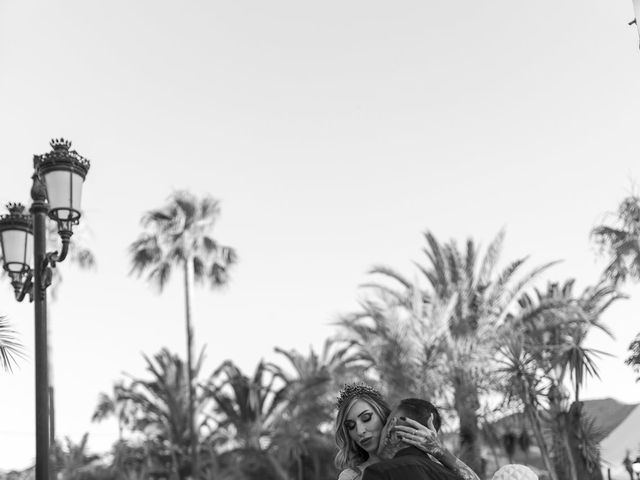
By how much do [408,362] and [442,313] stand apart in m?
1.35

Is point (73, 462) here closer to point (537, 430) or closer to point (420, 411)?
point (537, 430)

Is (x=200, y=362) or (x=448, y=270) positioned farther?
(x=200, y=362)

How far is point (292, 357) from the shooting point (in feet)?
96.6

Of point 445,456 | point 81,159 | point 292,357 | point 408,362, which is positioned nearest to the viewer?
point 445,456

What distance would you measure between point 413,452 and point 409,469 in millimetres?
189

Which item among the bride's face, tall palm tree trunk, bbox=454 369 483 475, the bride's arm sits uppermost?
tall palm tree trunk, bbox=454 369 483 475

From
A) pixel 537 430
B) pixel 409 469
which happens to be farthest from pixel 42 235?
pixel 537 430

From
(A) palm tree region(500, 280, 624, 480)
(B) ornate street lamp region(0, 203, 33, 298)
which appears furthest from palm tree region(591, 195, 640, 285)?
(B) ornate street lamp region(0, 203, 33, 298)

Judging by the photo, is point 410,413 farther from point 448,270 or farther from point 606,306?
point 606,306

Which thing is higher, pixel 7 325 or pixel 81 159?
pixel 81 159

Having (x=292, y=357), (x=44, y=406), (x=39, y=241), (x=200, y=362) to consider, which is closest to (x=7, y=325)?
(x=39, y=241)

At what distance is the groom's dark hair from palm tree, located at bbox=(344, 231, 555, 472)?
15.3 meters

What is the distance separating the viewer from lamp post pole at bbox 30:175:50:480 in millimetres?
6430

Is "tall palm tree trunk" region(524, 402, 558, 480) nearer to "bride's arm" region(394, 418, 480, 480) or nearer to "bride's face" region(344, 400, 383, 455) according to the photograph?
"bride's face" region(344, 400, 383, 455)
